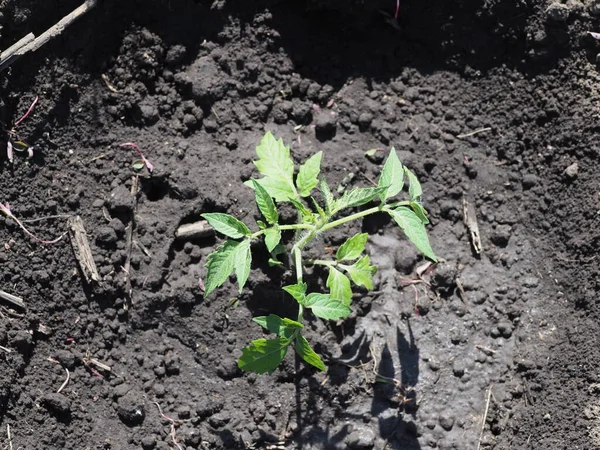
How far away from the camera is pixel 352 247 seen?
2.74m

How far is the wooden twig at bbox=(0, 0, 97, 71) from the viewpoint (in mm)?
2881

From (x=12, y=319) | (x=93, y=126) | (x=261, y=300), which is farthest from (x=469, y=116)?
(x=12, y=319)

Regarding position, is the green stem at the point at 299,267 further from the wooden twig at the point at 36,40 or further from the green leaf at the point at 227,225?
the wooden twig at the point at 36,40

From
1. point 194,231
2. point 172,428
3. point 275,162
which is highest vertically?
point 275,162

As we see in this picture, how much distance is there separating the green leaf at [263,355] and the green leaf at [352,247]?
42cm

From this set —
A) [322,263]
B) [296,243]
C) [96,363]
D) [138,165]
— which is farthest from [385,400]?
[138,165]

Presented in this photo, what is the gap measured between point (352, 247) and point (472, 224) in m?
0.84

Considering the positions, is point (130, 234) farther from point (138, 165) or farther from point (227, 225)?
point (227, 225)

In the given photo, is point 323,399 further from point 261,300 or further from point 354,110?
point 354,110

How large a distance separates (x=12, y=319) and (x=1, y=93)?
992 millimetres

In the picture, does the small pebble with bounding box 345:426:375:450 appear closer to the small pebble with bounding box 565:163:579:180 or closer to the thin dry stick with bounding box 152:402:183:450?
the thin dry stick with bounding box 152:402:183:450

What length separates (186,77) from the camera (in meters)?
3.14

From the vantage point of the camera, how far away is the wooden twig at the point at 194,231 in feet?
9.89

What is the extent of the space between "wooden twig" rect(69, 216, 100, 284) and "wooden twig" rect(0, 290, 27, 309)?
285mm
